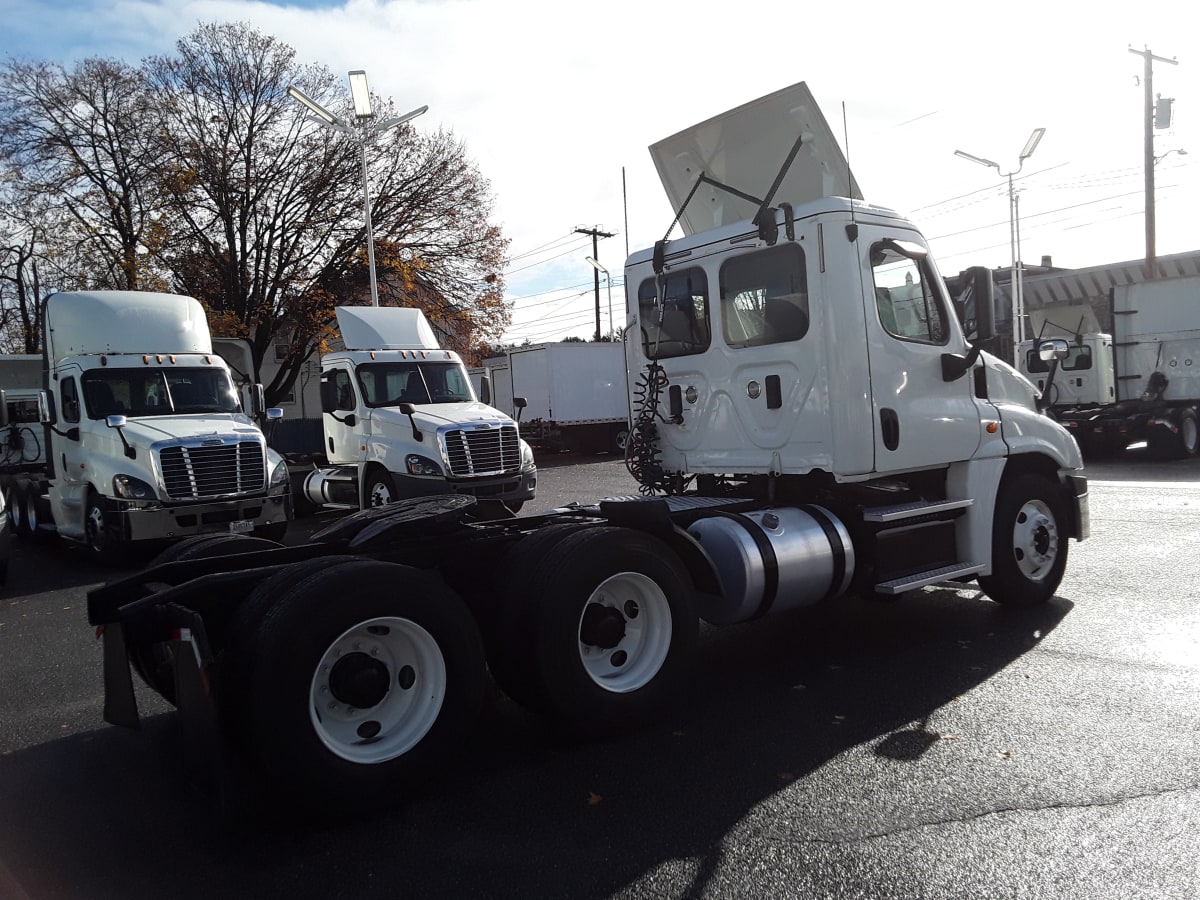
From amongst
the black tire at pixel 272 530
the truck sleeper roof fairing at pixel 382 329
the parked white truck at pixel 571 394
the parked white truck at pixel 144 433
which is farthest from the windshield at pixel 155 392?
the parked white truck at pixel 571 394

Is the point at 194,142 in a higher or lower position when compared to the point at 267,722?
higher

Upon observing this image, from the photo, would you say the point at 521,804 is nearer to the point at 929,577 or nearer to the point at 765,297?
the point at 929,577

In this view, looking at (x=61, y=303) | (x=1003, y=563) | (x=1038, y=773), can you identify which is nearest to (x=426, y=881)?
(x=1038, y=773)

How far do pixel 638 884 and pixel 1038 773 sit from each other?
1.92m

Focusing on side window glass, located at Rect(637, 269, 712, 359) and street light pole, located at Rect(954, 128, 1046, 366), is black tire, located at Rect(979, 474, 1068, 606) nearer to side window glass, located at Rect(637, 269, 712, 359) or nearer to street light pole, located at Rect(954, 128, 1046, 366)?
side window glass, located at Rect(637, 269, 712, 359)

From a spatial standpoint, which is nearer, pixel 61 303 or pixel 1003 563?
pixel 1003 563

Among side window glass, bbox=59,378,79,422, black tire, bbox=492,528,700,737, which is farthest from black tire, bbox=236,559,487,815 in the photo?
side window glass, bbox=59,378,79,422

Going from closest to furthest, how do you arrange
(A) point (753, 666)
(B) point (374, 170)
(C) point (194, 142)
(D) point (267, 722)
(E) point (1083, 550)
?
(D) point (267, 722)
(A) point (753, 666)
(E) point (1083, 550)
(C) point (194, 142)
(B) point (374, 170)

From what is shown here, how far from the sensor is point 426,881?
338cm

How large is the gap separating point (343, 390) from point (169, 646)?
36.6 ft

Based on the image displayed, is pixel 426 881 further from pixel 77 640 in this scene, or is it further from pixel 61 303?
pixel 61 303

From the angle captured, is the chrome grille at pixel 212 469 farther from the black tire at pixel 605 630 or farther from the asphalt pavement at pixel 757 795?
the black tire at pixel 605 630

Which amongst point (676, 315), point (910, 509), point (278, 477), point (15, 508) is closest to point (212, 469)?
point (278, 477)

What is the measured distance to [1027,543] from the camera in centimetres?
688
